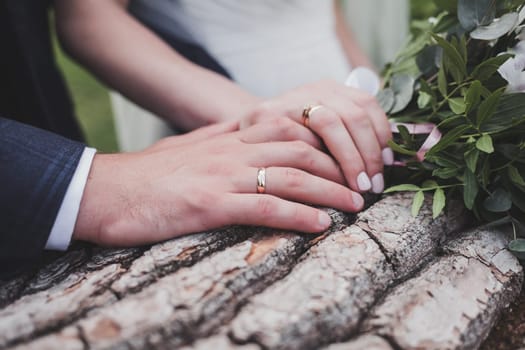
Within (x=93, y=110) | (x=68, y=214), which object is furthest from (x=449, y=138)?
(x=93, y=110)

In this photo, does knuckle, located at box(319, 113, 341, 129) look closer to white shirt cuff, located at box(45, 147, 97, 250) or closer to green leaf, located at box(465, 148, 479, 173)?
→ green leaf, located at box(465, 148, 479, 173)

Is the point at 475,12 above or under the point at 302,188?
above

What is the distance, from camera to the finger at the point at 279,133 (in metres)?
1.03

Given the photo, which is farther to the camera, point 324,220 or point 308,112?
point 308,112

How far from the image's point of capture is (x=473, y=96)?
0.84 m

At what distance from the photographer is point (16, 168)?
845 mm

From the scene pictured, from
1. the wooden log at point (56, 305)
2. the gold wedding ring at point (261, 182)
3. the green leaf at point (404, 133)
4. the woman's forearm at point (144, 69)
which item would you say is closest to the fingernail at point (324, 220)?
the gold wedding ring at point (261, 182)

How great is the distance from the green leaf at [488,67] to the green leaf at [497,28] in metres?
0.06

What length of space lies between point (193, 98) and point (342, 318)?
864mm

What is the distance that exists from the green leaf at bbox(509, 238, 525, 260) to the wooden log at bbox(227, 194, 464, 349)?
0.34 ft

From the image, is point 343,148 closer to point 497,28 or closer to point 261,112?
point 261,112

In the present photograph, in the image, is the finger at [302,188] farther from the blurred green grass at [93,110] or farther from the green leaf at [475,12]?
the blurred green grass at [93,110]

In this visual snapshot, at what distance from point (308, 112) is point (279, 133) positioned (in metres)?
0.08

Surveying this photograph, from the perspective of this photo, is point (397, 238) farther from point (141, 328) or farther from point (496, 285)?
point (141, 328)
